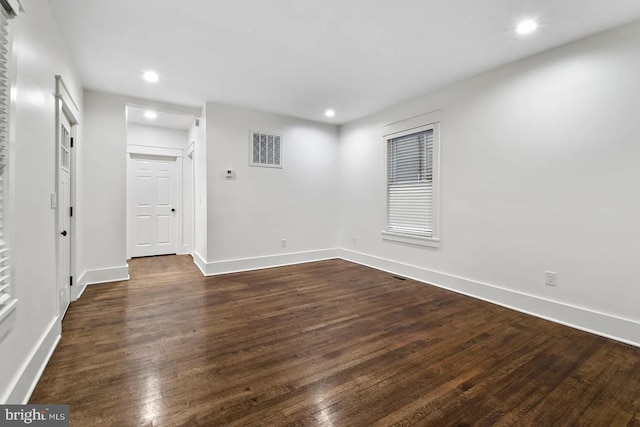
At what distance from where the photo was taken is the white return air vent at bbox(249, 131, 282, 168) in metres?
4.82

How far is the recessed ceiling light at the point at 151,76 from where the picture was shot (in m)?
3.41

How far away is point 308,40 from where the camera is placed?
272 cm

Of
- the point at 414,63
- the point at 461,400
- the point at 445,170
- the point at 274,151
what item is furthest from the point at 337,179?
the point at 461,400

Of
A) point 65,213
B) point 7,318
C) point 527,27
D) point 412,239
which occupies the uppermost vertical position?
point 527,27

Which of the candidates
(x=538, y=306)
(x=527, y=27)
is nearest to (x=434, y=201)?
(x=538, y=306)

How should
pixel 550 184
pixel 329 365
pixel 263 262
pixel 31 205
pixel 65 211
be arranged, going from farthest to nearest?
pixel 263 262, pixel 65 211, pixel 550 184, pixel 329 365, pixel 31 205

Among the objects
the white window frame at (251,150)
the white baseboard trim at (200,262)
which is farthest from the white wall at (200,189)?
the white window frame at (251,150)

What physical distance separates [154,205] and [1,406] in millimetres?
5119

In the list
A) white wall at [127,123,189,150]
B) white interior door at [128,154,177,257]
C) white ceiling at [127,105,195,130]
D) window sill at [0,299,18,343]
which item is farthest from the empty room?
white interior door at [128,154,177,257]

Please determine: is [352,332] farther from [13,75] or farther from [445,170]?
[13,75]

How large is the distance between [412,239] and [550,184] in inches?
72.4

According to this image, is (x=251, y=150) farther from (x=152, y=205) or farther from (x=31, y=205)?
(x=31, y=205)

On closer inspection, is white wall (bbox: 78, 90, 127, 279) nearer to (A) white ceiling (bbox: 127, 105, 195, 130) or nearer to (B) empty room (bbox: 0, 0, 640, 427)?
(B) empty room (bbox: 0, 0, 640, 427)

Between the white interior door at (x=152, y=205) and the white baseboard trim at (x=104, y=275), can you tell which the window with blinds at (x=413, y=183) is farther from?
the white interior door at (x=152, y=205)
